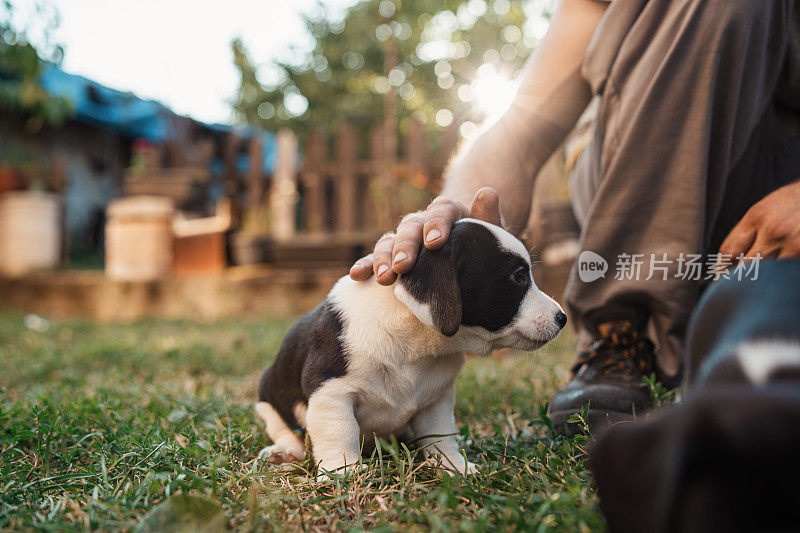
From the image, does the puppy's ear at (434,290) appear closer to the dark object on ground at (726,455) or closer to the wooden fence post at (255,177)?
the dark object on ground at (726,455)

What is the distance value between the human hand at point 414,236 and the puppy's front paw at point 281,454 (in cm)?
54

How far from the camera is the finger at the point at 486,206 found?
1.91m

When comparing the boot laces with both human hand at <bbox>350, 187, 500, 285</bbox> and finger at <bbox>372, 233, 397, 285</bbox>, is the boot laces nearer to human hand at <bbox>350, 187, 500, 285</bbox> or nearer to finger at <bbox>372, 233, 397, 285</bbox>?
human hand at <bbox>350, 187, 500, 285</bbox>

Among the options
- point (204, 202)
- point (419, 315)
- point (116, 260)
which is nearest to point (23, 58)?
point (116, 260)

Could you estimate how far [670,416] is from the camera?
783 mm

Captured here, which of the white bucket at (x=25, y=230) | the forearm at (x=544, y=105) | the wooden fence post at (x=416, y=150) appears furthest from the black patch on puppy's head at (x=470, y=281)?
the white bucket at (x=25, y=230)

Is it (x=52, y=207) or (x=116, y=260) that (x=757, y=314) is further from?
(x=52, y=207)

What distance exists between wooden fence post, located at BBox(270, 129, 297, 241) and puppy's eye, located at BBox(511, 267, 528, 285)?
5906 millimetres

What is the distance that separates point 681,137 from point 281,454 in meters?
1.70

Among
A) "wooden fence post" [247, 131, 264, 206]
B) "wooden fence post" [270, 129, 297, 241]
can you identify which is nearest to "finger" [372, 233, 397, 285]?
"wooden fence post" [270, 129, 297, 241]

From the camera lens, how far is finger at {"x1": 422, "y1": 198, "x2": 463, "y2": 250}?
1.64m

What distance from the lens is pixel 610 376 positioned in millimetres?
2100

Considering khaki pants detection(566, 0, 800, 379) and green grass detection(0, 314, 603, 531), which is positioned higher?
khaki pants detection(566, 0, 800, 379)

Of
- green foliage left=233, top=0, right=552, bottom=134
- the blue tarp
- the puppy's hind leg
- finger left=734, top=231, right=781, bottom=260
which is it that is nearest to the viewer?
finger left=734, top=231, right=781, bottom=260
